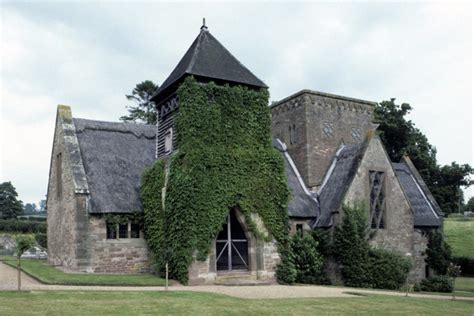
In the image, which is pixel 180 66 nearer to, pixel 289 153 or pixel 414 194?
pixel 289 153

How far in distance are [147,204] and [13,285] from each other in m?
8.57

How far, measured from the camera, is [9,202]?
83812 mm

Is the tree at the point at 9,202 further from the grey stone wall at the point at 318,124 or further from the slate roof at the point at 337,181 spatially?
the slate roof at the point at 337,181

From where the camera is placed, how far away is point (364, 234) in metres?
27.4

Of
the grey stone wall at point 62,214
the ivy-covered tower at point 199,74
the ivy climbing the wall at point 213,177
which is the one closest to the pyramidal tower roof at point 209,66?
the ivy-covered tower at point 199,74

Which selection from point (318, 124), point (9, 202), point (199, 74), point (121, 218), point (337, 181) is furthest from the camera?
point (9, 202)

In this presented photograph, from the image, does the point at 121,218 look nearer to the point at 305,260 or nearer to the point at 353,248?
the point at 305,260

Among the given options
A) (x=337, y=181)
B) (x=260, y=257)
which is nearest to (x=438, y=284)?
(x=337, y=181)

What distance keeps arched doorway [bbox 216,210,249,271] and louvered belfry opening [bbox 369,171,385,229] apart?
25.7 ft

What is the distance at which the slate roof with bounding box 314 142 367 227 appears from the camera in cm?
2859

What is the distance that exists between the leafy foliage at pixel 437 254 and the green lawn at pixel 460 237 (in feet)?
35.5

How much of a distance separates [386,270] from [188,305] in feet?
48.3

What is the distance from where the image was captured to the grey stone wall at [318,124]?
107 feet

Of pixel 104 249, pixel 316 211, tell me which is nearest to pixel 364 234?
pixel 316 211
